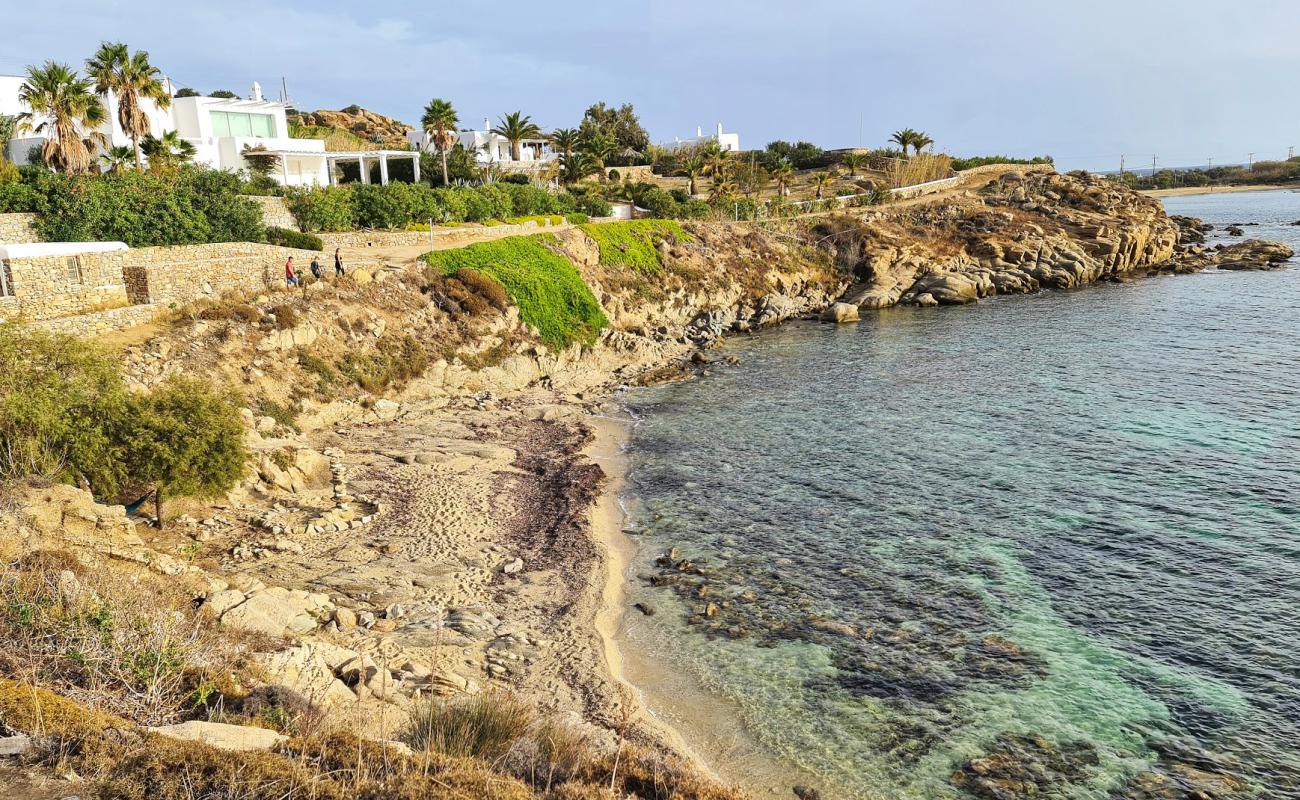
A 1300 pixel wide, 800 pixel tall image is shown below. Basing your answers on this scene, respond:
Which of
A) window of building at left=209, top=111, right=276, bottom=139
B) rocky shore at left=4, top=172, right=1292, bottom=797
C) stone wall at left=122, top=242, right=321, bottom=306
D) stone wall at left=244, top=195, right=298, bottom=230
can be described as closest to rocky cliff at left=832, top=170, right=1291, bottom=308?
rocky shore at left=4, top=172, right=1292, bottom=797

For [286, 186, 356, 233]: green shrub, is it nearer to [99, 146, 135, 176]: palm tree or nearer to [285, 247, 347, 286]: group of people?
[99, 146, 135, 176]: palm tree

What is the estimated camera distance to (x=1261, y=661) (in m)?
15.8

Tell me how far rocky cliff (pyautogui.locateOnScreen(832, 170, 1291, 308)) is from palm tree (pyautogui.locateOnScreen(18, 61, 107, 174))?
50.9 meters

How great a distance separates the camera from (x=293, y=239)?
42.4m

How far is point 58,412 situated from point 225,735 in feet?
44.4

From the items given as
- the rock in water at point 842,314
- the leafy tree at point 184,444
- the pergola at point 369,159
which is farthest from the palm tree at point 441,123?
the leafy tree at point 184,444

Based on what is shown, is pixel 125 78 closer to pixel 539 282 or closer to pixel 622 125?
pixel 539 282

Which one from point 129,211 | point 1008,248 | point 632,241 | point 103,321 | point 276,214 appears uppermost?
point 276,214

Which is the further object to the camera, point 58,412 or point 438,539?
point 438,539

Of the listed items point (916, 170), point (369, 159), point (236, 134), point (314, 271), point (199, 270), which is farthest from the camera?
point (916, 170)

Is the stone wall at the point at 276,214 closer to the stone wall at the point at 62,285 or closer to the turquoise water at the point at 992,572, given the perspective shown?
the stone wall at the point at 62,285

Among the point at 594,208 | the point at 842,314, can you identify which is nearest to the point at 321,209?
the point at 594,208

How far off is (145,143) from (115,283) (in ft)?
58.5

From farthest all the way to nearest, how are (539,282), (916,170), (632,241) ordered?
(916,170)
(632,241)
(539,282)
